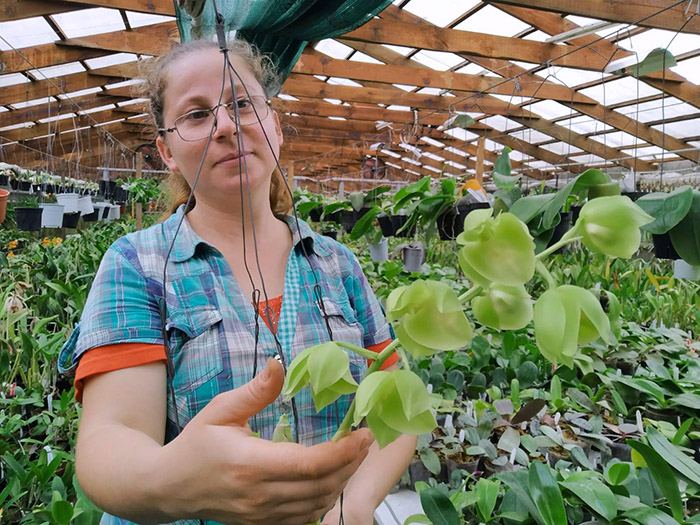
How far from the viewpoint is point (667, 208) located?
1.67 ft

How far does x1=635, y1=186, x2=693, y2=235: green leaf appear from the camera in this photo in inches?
19.3

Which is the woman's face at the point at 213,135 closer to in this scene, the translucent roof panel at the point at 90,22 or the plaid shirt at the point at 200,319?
the plaid shirt at the point at 200,319

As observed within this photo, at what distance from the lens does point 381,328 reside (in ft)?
2.25

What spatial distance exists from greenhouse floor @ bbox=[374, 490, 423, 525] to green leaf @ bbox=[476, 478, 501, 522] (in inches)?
8.6

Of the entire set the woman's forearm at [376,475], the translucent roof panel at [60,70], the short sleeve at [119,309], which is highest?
the translucent roof panel at [60,70]

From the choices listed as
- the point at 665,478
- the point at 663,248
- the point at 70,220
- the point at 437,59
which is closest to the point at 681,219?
the point at 665,478

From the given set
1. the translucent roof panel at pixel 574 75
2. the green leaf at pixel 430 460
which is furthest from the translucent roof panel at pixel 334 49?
the green leaf at pixel 430 460

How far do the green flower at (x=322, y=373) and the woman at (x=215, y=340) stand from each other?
13 millimetres

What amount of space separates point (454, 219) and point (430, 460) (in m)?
0.64

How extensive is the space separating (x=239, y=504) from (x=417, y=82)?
470cm

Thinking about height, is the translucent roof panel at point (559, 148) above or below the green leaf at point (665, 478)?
above

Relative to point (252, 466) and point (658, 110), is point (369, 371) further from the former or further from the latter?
point (658, 110)

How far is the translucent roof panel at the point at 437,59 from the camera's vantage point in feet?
15.9

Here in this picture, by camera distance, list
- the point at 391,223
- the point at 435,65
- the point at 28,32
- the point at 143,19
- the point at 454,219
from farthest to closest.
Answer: the point at 435,65
the point at 143,19
the point at 28,32
the point at 391,223
the point at 454,219
